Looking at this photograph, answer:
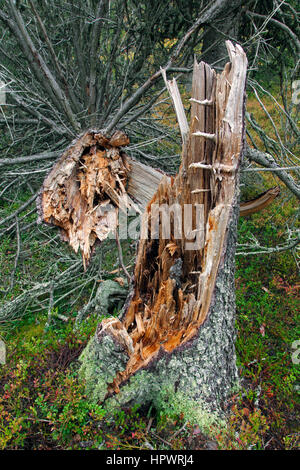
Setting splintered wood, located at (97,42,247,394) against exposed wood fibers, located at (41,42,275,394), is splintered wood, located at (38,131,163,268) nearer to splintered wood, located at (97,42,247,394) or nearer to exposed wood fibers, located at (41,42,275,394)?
exposed wood fibers, located at (41,42,275,394)

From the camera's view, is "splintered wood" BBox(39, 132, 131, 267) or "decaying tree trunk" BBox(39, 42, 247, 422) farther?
"splintered wood" BBox(39, 132, 131, 267)

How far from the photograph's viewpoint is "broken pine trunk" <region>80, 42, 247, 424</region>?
2197mm

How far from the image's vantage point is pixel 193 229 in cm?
252

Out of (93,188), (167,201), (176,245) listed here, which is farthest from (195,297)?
(93,188)

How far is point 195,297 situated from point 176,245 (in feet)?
1.57

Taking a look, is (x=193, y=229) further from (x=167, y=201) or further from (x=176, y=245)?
(x=167, y=201)

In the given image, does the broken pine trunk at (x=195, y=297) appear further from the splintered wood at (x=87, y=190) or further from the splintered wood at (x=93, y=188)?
the splintered wood at (x=87, y=190)

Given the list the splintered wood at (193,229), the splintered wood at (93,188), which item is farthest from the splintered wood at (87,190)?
the splintered wood at (193,229)

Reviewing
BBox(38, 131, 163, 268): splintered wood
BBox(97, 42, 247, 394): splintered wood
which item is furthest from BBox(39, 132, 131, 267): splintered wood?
BBox(97, 42, 247, 394): splintered wood

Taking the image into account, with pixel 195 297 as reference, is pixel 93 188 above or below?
above

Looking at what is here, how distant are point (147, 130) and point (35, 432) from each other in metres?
4.64
